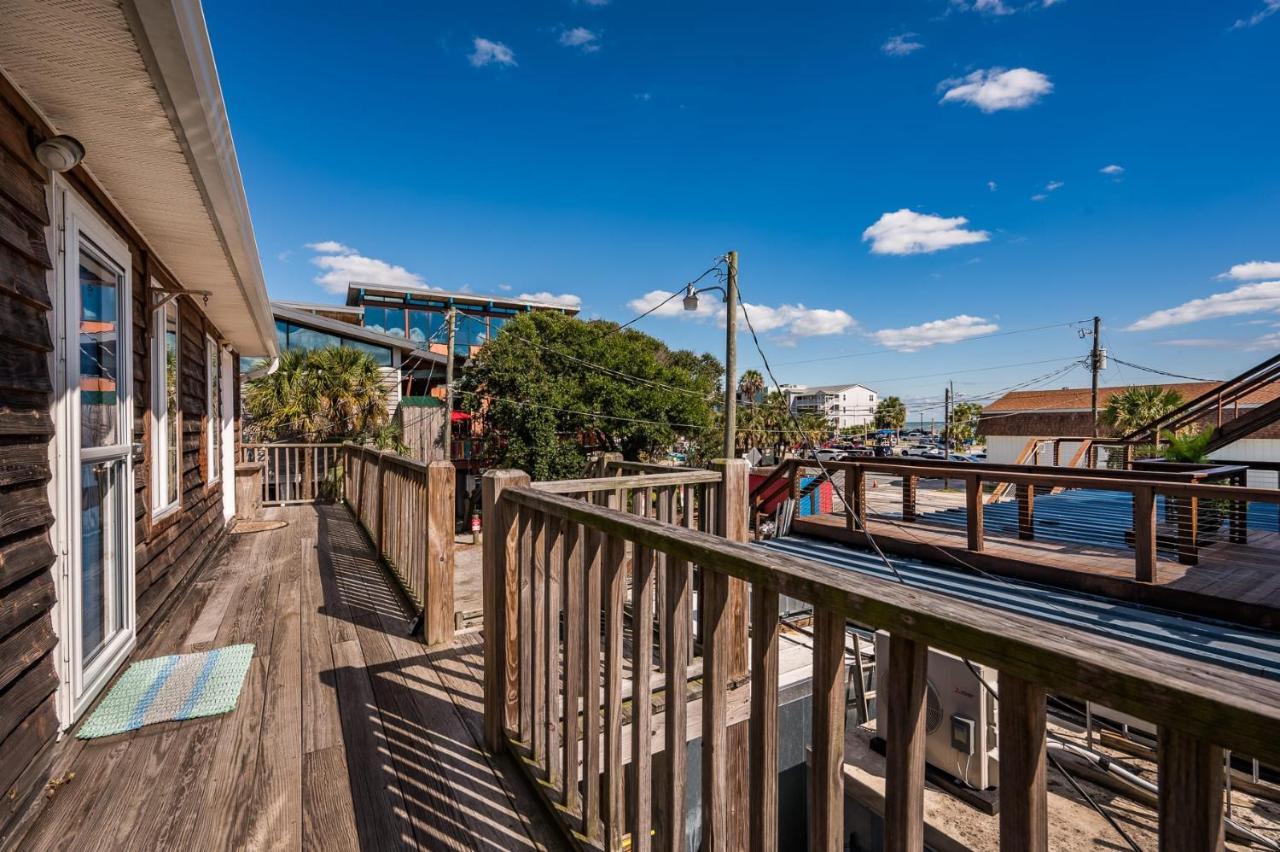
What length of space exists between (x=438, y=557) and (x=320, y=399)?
10.3 m

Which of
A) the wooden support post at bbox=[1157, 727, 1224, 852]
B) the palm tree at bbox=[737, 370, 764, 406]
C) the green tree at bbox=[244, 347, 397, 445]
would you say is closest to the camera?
the wooden support post at bbox=[1157, 727, 1224, 852]

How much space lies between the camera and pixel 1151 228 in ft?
70.7

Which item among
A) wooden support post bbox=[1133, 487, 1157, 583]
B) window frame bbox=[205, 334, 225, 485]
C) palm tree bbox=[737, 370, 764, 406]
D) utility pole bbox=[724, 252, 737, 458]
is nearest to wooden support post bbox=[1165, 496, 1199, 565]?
wooden support post bbox=[1133, 487, 1157, 583]

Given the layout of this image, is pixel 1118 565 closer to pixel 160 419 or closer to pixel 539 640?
pixel 539 640

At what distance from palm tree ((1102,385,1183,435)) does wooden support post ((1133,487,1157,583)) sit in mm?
17888

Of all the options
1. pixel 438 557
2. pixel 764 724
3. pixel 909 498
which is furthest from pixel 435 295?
pixel 764 724

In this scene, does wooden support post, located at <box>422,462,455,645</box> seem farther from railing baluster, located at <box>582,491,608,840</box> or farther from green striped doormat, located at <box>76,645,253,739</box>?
railing baluster, located at <box>582,491,608,840</box>

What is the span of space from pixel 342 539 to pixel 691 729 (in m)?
4.52

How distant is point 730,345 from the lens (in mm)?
10148

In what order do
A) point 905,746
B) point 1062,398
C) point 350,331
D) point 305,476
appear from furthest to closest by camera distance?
point 1062,398 → point 350,331 → point 305,476 → point 905,746

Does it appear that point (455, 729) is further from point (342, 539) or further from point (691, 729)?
point (342, 539)

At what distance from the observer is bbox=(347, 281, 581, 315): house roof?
23934 mm

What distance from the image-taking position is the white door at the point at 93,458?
82.8 inches

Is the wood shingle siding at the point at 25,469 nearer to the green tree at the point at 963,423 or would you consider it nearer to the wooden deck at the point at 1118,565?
the wooden deck at the point at 1118,565
